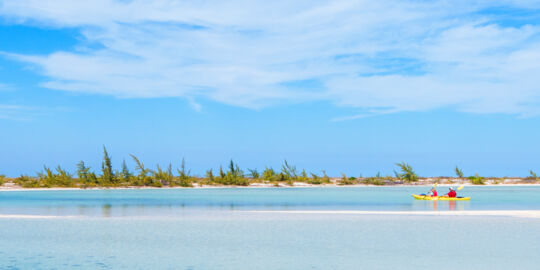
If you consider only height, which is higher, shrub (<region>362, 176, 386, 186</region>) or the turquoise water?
shrub (<region>362, 176, 386, 186</region>)

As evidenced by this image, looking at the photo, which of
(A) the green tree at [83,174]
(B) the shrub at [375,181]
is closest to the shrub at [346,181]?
(B) the shrub at [375,181]

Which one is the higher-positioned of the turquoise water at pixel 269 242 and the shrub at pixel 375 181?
the shrub at pixel 375 181

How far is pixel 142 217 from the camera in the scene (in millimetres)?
23031

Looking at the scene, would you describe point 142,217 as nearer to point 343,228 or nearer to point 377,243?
point 343,228

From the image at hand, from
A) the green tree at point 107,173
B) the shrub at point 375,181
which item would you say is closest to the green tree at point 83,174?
the green tree at point 107,173

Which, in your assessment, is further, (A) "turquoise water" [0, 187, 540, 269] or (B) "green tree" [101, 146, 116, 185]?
(B) "green tree" [101, 146, 116, 185]

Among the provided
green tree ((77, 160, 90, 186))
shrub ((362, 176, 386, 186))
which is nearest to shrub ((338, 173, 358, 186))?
shrub ((362, 176, 386, 186))

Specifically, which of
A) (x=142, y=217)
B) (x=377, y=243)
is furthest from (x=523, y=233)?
(x=142, y=217)

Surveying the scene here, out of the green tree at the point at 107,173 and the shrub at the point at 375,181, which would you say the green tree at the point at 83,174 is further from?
the shrub at the point at 375,181

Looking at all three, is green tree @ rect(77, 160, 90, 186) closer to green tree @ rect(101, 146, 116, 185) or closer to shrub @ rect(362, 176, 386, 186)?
green tree @ rect(101, 146, 116, 185)

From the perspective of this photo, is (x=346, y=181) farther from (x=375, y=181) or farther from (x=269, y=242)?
(x=269, y=242)

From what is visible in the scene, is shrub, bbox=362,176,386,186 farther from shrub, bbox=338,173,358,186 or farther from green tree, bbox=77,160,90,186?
green tree, bbox=77,160,90,186

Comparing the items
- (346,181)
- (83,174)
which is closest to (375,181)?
(346,181)

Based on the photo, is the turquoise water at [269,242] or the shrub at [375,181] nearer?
the turquoise water at [269,242]
